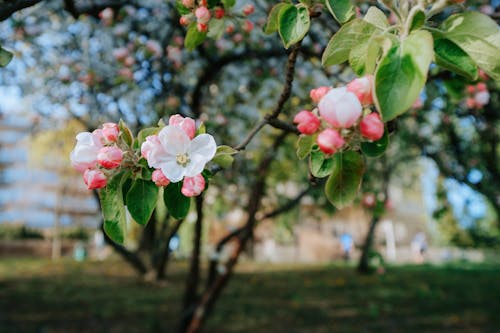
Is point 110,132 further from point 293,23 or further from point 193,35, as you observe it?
point 193,35

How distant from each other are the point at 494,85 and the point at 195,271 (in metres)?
3.17

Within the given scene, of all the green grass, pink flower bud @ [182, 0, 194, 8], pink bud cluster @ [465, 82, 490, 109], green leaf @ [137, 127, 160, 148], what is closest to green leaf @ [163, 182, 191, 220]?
green leaf @ [137, 127, 160, 148]

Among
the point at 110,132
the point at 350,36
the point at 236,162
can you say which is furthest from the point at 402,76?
the point at 236,162

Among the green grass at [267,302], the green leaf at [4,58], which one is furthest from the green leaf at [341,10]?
the green grass at [267,302]

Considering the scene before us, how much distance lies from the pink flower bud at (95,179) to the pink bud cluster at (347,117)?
575 mm

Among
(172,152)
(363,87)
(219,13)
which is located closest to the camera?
(363,87)

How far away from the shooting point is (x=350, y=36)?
100 centimetres

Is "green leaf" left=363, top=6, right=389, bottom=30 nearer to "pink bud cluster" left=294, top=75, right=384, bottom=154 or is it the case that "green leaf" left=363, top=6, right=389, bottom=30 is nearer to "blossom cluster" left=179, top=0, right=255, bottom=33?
"pink bud cluster" left=294, top=75, right=384, bottom=154

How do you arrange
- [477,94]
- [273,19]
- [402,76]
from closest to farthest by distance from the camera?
[402,76] → [273,19] → [477,94]

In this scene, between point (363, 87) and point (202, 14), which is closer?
point (363, 87)

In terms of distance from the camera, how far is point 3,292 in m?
7.06

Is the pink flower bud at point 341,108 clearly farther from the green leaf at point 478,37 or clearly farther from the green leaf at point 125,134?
the green leaf at point 125,134

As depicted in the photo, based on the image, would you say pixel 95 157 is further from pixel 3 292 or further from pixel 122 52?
pixel 3 292

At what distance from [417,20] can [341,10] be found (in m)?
0.27
